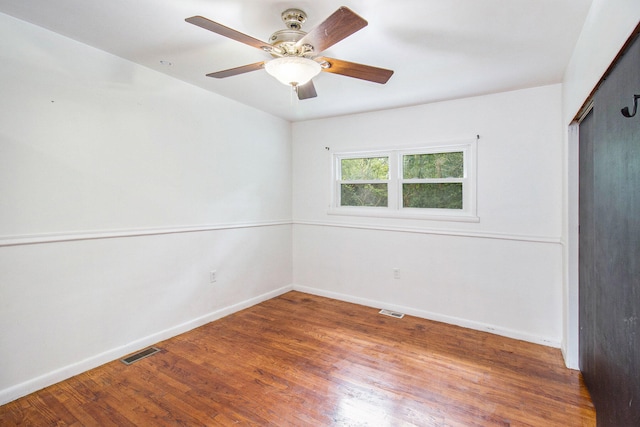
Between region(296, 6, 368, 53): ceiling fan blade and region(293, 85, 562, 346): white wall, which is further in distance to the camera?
region(293, 85, 562, 346): white wall

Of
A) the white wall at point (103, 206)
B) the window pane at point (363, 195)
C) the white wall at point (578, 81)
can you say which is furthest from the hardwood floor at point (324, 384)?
the window pane at point (363, 195)

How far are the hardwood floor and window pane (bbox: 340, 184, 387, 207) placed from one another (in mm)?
1514

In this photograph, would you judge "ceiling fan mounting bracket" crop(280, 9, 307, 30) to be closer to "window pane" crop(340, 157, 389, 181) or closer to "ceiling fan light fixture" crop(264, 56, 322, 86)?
"ceiling fan light fixture" crop(264, 56, 322, 86)

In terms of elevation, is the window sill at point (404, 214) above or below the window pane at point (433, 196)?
below

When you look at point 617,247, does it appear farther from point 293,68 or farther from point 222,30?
point 222,30

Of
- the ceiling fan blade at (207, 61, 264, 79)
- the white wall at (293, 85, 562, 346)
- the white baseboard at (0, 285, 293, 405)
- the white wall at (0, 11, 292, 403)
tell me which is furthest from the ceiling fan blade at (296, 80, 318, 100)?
Answer: the white baseboard at (0, 285, 293, 405)

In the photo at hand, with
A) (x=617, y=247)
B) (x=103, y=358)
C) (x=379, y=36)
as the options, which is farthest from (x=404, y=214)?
(x=103, y=358)

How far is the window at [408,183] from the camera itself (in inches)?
129

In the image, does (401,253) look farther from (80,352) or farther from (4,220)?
(4,220)

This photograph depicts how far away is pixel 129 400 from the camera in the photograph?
200 cm

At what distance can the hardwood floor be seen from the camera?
1.85 meters

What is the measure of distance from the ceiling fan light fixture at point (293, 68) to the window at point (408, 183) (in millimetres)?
1990

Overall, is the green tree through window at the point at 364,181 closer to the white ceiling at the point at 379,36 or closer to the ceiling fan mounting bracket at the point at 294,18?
the white ceiling at the point at 379,36

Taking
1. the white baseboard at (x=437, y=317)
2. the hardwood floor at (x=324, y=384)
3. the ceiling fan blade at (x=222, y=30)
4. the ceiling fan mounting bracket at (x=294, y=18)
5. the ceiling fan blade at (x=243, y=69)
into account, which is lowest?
the hardwood floor at (x=324, y=384)
